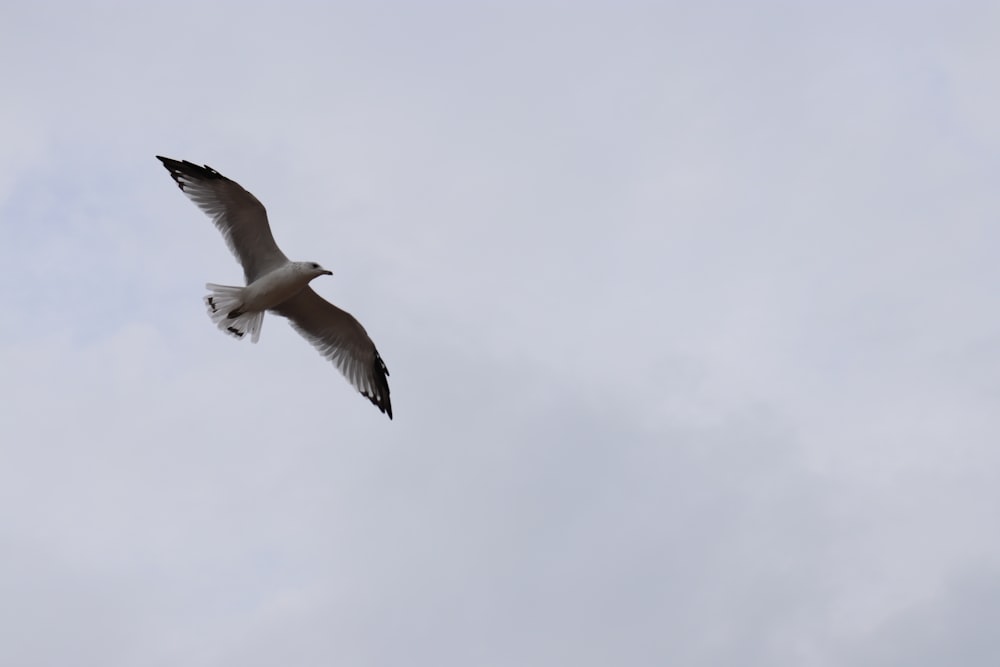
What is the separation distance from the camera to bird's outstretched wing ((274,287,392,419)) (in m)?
22.9

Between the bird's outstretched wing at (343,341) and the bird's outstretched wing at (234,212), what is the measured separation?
0.89 meters

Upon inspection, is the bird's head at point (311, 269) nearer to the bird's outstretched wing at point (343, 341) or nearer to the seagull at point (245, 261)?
the seagull at point (245, 261)

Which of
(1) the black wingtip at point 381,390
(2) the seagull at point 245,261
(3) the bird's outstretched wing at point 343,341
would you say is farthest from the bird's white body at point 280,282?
(1) the black wingtip at point 381,390

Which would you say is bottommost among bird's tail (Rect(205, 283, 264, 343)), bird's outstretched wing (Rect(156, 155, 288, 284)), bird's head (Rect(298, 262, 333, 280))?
bird's tail (Rect(205, 283, 264, 343))

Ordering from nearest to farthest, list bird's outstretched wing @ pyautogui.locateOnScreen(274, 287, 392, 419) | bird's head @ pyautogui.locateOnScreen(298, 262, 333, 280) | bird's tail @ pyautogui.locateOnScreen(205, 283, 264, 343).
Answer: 1. bird's head @ pyautogui.locateOnScreen(298, 262, 333, 280)
2. bird's tail @ pyautogui.locateOnScreen(205, 283, 264, 343)
3. bird's outstretched wing @ pyautogui.locateOnScreen(274, 287, 392, 419)

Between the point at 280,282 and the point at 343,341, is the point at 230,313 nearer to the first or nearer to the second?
the point at 280,282

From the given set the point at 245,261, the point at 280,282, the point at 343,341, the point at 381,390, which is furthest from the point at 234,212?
the point at 381,390

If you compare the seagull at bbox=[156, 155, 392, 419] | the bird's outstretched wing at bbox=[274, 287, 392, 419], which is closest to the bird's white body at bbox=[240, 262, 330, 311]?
the seagull at bbox=[156, 155, 392, 419]

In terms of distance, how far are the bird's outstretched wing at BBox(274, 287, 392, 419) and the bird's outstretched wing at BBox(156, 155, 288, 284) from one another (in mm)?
893

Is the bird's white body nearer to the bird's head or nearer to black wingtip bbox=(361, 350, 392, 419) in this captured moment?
the bird's head

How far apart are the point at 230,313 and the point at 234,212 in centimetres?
151

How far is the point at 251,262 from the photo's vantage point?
21953mm

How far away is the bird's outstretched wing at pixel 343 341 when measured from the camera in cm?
2286

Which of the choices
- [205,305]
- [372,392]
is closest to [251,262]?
[205,305]
